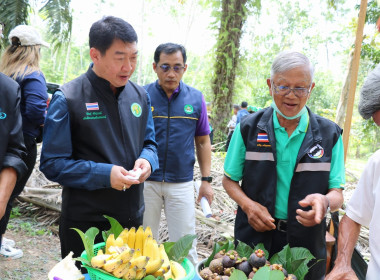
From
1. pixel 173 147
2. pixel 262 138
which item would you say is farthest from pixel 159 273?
pixel 173 147

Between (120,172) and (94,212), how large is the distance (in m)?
0.32

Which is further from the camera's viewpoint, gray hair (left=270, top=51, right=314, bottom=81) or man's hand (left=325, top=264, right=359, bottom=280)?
gray hair (left=270, top=51, right=314, bottom=81)

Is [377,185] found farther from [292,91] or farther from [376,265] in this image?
[292,91]

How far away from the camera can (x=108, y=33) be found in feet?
6.49

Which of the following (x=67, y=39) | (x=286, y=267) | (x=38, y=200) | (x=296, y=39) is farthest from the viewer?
(x=296, y=39)

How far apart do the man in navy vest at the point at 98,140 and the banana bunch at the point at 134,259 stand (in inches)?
12.7

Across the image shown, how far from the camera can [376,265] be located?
4.90ft

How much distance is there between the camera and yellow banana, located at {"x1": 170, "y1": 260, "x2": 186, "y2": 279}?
1560 mm

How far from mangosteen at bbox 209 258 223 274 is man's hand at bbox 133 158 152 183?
62 cm

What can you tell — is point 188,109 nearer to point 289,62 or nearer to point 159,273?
point 289,62

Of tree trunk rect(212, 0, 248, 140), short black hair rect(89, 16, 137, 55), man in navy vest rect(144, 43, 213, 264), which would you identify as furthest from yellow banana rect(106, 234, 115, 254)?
tree trunk rect(212, 0, 248, 140)

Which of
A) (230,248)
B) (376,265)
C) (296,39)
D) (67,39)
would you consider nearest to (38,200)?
(67,39)

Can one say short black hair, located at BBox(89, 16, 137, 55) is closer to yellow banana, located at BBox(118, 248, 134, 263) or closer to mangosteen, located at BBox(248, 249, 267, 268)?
yellow banana, located at BBox(118, 248, 134, 263)

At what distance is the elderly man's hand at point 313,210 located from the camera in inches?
69.2
